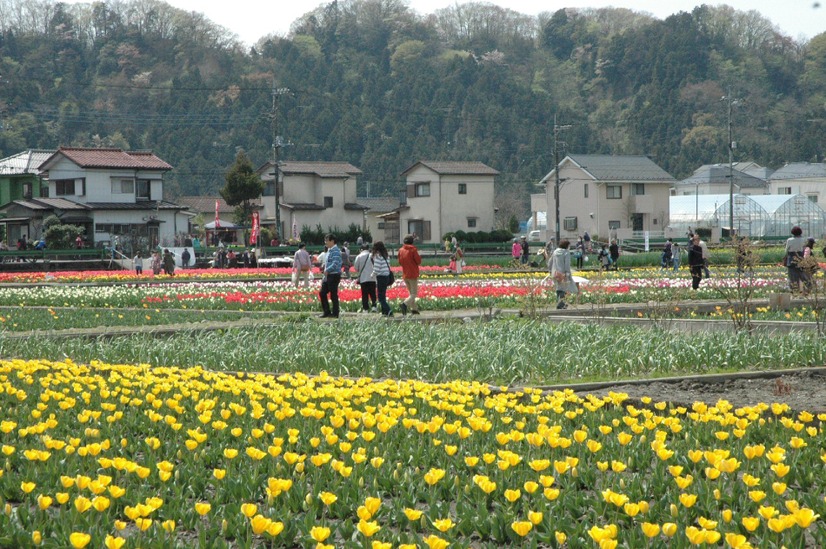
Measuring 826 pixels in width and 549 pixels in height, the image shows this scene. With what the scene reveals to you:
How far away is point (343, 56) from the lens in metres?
118

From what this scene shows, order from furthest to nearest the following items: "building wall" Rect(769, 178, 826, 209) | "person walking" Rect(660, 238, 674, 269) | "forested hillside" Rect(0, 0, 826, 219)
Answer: "forested hillside" Rect(0, 0, 826, 219), "building wall" Rect(769, 178, 826, 209), "person walking" Rect(660, 238, 674, 269)

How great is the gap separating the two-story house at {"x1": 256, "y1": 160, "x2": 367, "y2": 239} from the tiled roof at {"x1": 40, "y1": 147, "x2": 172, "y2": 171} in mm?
9680

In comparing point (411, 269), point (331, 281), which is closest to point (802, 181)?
point (411, 269)

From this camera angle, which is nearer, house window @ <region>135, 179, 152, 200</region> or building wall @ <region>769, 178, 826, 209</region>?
house window @ <region>135, 179, 152, 200</region>

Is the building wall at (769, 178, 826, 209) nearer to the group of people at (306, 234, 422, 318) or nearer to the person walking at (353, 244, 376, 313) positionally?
the group of people at (306, 234, 422, 318)

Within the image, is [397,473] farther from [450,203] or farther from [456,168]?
[456,168]

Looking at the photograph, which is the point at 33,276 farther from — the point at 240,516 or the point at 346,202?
the point at 346,202

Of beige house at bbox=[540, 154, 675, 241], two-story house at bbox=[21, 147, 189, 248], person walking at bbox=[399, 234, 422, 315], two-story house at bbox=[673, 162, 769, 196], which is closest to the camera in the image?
person walking at bbox=[399, 234, 422, 315]

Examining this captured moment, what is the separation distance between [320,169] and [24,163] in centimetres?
1935

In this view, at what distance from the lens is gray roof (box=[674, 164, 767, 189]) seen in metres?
90.1

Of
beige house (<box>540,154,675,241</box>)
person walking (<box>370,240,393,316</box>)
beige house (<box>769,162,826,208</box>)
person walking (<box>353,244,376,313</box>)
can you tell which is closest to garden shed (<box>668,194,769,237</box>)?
beige house (<box>540,154,675,241</box>)

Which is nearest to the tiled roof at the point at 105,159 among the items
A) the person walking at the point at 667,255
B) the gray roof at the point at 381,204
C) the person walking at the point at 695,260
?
the gray roof at the point at 381,204

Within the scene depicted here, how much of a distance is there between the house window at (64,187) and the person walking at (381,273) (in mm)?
46424

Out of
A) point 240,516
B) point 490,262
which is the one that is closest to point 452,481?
point 240,516
